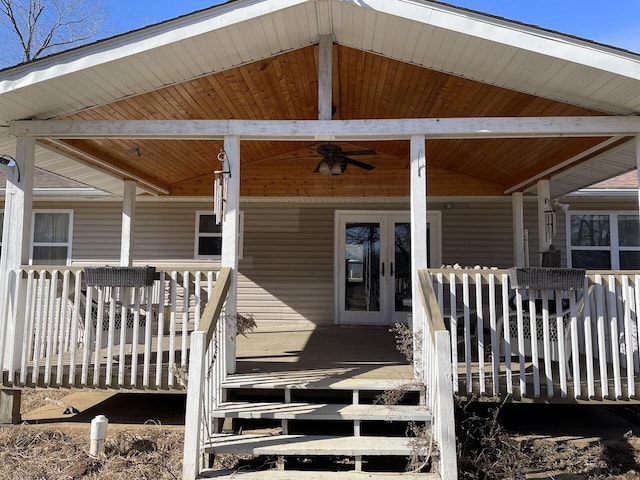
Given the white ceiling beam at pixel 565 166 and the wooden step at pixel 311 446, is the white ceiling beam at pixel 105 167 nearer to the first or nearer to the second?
the wooden step at pixel 311 446

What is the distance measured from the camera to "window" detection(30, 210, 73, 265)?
831cm

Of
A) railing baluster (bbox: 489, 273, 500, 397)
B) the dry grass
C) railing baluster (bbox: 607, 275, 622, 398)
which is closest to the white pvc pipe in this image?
the dry grass

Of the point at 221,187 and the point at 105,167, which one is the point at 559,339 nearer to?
the point at 221,187

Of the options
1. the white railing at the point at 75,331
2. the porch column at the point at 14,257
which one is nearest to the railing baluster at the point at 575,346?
the white railing at the point at 75,331

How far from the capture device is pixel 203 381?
10.1 feet

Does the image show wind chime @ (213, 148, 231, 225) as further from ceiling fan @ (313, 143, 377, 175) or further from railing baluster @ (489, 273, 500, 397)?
railing baluster @ (489, 273, 500, 397)

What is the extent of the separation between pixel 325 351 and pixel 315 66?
10.7 feet

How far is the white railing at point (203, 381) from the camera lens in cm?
292

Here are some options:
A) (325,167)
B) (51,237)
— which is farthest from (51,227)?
(325,167)

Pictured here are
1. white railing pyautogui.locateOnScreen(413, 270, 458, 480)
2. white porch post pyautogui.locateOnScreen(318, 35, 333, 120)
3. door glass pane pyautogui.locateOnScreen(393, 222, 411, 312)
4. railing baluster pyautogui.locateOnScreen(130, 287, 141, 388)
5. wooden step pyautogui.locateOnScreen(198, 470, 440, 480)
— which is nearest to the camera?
white railing pyautogui.locateOnScreen(413, 270, 458, 480)

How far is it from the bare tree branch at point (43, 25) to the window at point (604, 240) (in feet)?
56.7

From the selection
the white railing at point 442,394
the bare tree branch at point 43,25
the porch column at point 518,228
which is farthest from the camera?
the bare tree branch at point 43,25

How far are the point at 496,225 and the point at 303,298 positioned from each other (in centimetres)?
348

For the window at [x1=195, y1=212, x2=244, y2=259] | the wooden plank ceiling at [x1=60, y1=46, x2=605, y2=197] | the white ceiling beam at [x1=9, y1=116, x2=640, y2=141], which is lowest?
the window at [x1=195, y1=212, x2=244, y2=259]
